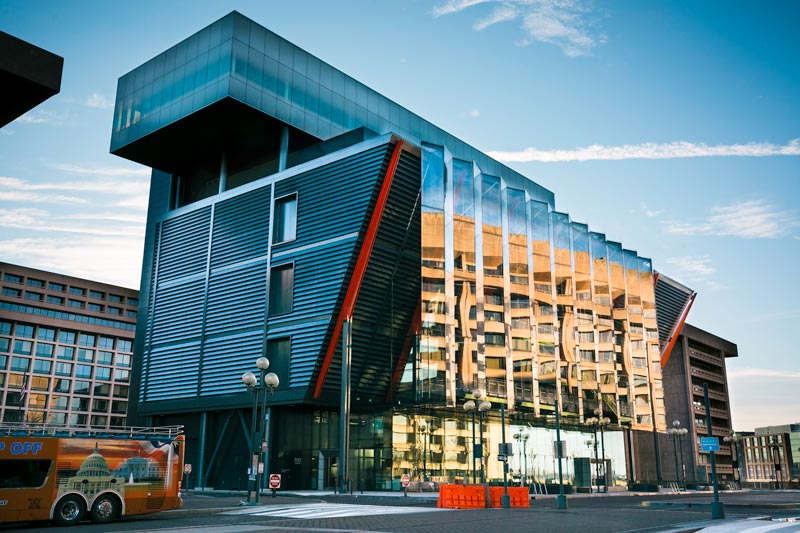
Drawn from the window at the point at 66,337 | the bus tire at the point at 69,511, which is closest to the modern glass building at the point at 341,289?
the bus tire at the point at 69,511

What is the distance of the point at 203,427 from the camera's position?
56.3m

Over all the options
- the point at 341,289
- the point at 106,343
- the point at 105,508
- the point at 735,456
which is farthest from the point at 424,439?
the point at 106,343

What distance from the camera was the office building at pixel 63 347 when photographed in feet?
381

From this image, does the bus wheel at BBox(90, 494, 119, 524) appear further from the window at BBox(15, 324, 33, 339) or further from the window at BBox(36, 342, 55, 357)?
the window at BBox(36, 342, 55, 357)

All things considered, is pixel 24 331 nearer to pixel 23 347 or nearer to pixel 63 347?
pixel 23 347

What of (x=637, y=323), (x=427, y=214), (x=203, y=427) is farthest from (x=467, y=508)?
(x=637, y=323)

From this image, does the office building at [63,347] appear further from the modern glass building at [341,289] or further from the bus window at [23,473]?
the bus window at [23,473]

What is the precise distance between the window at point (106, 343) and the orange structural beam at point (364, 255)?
96032 millimetres

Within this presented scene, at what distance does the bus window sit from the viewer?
20.4 m

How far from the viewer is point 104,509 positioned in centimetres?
2252

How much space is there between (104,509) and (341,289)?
86.3 feet

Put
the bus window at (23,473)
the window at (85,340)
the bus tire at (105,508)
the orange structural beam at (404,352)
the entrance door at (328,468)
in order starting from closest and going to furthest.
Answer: the bus window at (23,473)
the bus tire at (105,508)
the orange structural beam at (404,352)
the entrance door at (328,468)
the window at (85,340)

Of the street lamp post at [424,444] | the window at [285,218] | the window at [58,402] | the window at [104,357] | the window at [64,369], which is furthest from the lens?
the window at [104,357]

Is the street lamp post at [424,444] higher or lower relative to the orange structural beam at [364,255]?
lower
